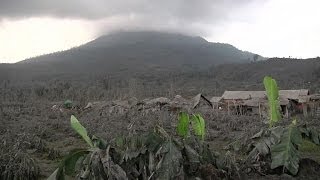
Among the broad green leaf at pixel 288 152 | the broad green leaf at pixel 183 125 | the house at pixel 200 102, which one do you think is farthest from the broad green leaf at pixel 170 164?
the house at pixel 200 102

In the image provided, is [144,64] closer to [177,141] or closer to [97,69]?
[97,69]

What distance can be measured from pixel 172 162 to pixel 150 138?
1.79 ft

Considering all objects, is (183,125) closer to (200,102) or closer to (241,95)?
(200,102)

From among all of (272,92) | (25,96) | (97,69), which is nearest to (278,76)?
(25,96)

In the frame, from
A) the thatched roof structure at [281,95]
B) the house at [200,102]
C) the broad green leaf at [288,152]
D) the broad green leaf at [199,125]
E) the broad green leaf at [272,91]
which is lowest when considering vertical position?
the house at [200,102]

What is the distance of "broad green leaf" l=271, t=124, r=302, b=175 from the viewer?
744cm

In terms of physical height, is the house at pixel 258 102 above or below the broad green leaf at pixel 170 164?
below

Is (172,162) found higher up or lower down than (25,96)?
higher up

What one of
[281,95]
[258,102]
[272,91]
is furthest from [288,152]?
[281,95]

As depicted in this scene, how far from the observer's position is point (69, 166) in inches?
243

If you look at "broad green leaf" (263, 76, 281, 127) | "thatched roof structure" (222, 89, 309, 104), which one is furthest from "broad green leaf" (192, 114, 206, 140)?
"thatched roof structure" (222, 89, 309, 104)

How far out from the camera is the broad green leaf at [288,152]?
7438 mm

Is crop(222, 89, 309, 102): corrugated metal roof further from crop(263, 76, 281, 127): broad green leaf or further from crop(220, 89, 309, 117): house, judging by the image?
crop(263, 76, 281, 127): broad green leaf

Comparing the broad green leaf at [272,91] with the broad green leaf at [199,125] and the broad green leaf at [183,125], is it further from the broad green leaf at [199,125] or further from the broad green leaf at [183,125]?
the broad green leaf at [183,125]
